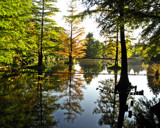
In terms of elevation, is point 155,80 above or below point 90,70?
below

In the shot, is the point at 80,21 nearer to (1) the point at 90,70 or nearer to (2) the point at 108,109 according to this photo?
(2) the point at 108,109

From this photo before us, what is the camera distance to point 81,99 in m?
7.29

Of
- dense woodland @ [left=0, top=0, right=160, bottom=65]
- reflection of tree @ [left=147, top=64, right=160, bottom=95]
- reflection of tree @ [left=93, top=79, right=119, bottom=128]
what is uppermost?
dense woodland @ [left=0, top=0, right=160, bottom=65]

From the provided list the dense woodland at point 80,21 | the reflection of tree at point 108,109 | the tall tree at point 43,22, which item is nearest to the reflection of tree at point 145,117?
the reflection of tree at point 108,109

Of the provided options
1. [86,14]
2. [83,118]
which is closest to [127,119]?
[83,118]

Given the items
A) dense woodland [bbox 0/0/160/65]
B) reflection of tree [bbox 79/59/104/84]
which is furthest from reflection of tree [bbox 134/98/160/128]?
reflection of tree [bbox 79/59/104/84]

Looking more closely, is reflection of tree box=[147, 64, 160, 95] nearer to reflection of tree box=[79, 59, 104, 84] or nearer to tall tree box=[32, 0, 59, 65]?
reflection of tree box=[79, 59, 104, 84]

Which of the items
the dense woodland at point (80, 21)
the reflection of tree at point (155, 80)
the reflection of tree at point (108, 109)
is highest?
the dense woodland at point (80, 21)

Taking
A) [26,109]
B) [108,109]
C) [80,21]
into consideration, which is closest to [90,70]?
[80,21]

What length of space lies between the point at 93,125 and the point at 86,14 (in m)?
7.13

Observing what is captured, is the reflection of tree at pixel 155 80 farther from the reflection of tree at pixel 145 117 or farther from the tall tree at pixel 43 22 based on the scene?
the tall tree at pixel 43 22

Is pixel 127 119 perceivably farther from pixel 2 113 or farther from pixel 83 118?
pixel 2 113

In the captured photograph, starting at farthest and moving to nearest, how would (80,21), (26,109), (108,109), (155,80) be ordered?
(155,80) → (80,21) → (108,109) → (26,109)

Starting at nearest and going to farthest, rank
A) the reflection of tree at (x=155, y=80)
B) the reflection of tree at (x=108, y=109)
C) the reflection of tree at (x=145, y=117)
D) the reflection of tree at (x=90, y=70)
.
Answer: the reflection of tree at (x=145, y=117) → the reflection of tree at (x=108, y=109) → the reflection of tree at (x=155, y=80) → the reflection of tree at (x=90, y=70)
